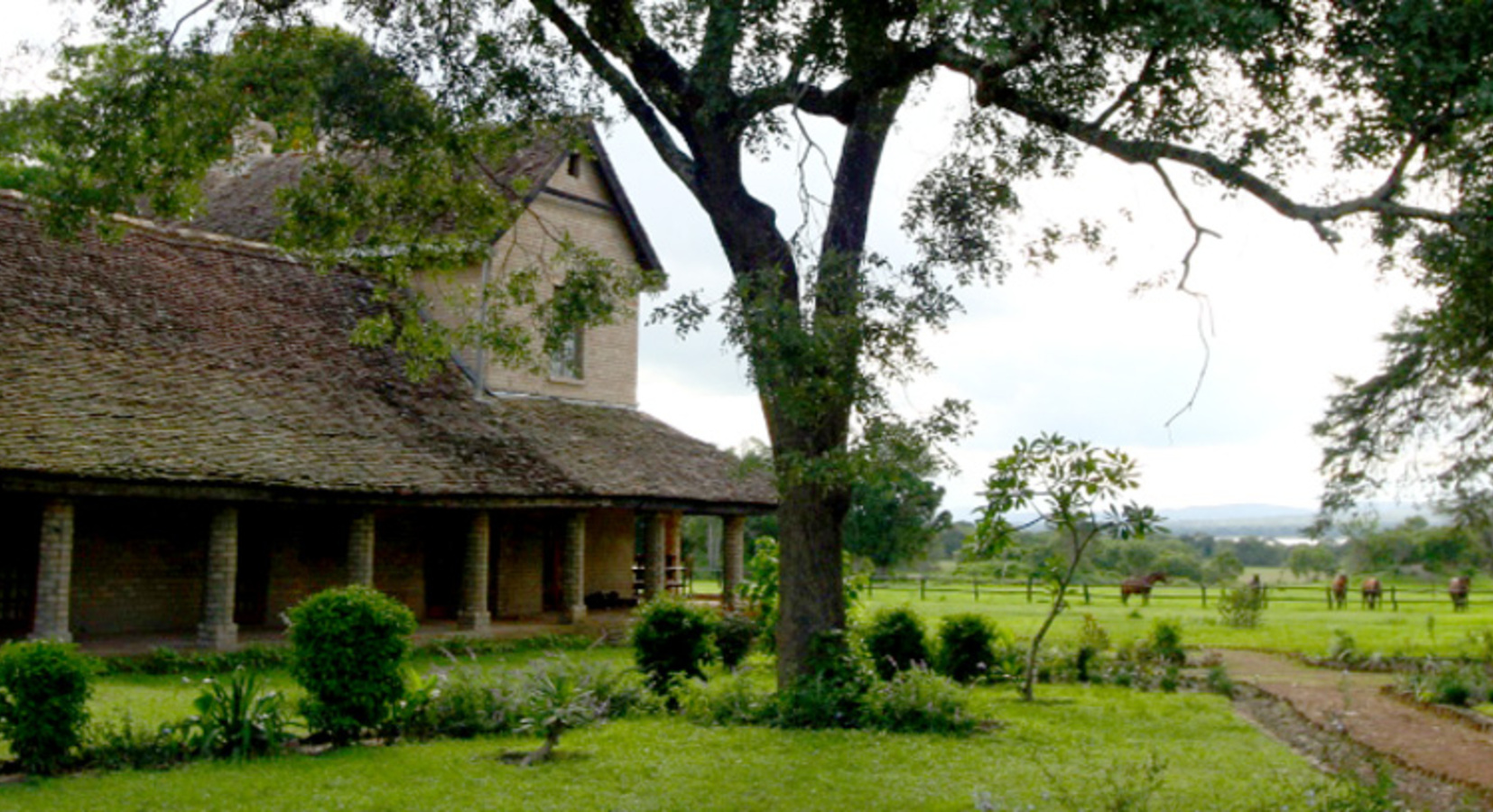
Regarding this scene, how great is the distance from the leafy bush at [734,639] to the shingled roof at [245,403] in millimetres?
5047

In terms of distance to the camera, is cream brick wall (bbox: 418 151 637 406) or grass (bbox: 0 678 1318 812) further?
cream brick wall (bbox: 418 151 637 406)

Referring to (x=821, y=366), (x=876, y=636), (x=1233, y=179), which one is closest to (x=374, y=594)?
(x=821, y=366)

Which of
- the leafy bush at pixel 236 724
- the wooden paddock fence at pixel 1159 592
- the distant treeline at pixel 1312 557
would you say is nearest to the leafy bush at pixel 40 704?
the leafy bush at pixel 236 724

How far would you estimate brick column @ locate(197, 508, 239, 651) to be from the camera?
18906 mm

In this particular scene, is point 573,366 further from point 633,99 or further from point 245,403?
point 633,99

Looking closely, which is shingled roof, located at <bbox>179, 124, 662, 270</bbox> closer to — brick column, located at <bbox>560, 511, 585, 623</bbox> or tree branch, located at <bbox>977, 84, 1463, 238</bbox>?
brick column, located at <bbox>560, 511, 585, 623</bbox>

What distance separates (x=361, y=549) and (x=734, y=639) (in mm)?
6251

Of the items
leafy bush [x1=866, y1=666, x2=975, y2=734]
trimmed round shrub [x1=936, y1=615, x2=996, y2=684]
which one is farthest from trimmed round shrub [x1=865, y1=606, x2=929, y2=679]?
leafy bush [x1=866, y1=666, x2=975, y2=734]

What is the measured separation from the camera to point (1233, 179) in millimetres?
11547

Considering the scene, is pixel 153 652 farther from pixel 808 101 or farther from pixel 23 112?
pixel 808 101

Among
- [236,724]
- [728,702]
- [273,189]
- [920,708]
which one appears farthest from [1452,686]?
[273,189]

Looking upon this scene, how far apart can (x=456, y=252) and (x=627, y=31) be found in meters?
4.75

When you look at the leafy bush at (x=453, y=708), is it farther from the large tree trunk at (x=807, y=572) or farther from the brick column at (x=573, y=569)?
the brick column at (x=573, y=569)

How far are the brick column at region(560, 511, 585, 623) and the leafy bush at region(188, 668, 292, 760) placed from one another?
13.1 meters
